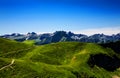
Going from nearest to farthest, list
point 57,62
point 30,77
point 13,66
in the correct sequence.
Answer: point 30,77
point 13,66
point 57,62

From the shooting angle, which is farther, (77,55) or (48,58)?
(77,55)

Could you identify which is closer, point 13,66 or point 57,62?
point 13,66

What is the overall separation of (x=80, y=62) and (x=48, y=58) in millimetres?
25546

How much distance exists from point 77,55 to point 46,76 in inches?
2912

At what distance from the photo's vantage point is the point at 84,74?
152 metres

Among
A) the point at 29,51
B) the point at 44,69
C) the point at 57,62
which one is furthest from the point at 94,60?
the point at 44,69

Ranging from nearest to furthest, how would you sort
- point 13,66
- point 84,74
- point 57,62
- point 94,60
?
point 13,66, point 84,74, point 57,62, point 94,60

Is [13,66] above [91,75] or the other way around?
above

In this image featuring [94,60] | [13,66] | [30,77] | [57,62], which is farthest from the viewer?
[94,60]

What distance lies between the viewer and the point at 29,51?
198 m

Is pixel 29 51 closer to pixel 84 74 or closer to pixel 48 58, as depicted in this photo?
pixel 48 58

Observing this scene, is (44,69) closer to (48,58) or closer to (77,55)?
(48,58)

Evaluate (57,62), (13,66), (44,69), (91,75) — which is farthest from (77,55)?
(13,66)

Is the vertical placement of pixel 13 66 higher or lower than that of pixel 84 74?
higher
